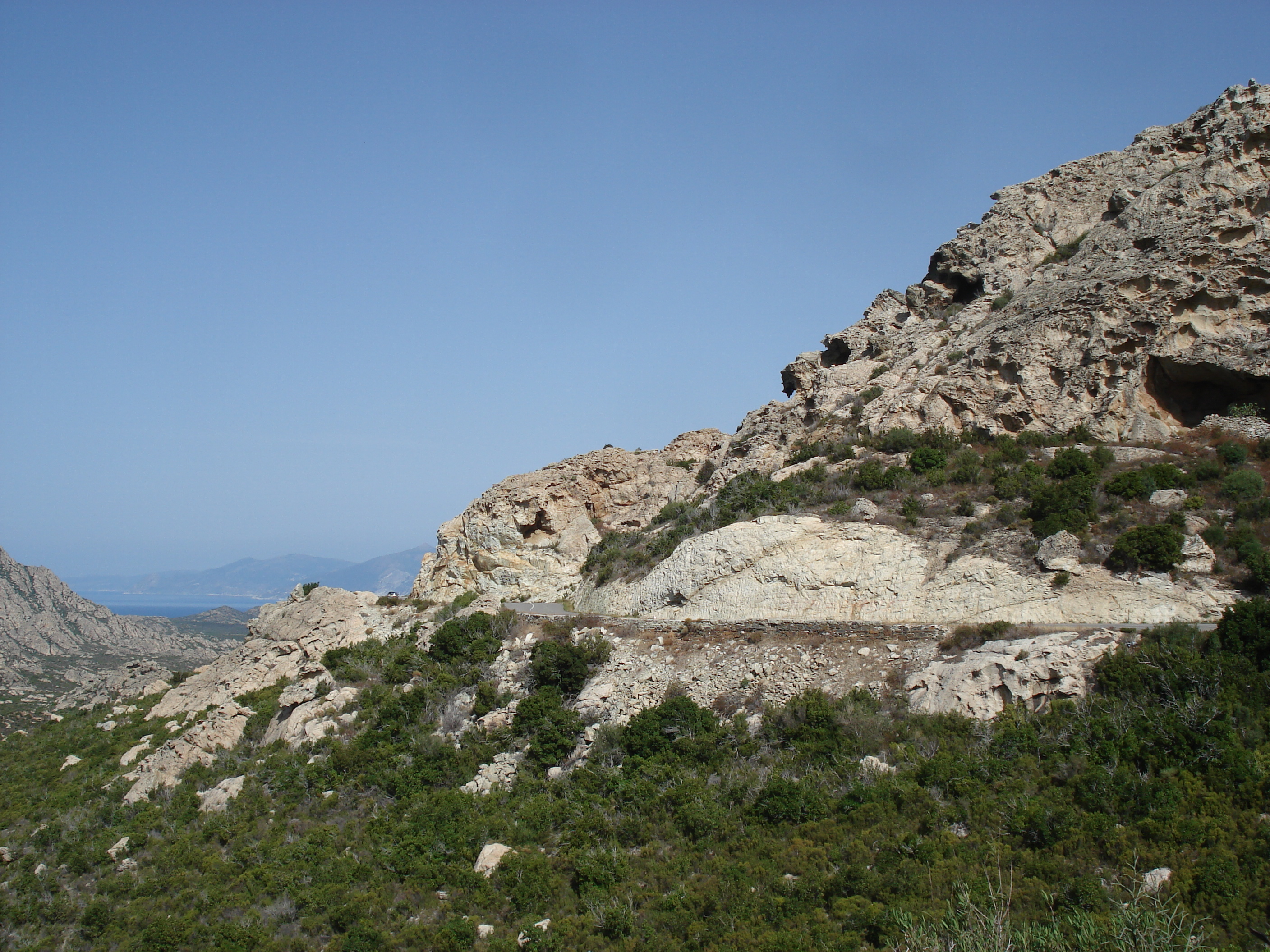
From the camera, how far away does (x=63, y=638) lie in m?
67.9

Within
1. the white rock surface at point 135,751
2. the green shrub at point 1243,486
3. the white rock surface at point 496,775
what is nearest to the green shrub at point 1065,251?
the green shrub at point 1243,486

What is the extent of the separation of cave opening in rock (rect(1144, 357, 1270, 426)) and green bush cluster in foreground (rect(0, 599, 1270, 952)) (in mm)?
12963

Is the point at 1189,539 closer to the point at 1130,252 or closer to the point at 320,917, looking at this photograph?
the point at 1130,252

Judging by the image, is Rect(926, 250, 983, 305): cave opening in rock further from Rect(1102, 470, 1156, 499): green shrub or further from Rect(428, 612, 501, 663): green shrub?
Rect(428, 612, 501, 663): green shrub

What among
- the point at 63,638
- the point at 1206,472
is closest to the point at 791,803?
the point at 1206,472

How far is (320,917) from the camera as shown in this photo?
13164 mm

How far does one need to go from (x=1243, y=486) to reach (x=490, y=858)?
20.0 meters

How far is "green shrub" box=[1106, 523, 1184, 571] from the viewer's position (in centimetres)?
1666

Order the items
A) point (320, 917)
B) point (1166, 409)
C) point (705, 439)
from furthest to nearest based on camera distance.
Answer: point (705, 439) < point (1166, 409) < point (320, 917)

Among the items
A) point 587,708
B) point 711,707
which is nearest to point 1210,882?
point 711,707

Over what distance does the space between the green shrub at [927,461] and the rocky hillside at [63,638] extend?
56.4 meters

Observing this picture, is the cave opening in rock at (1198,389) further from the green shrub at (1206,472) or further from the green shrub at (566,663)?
the green shrub at (566,663)

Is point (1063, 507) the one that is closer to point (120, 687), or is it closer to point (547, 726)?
point (547, 726)

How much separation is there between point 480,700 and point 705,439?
20.7m
